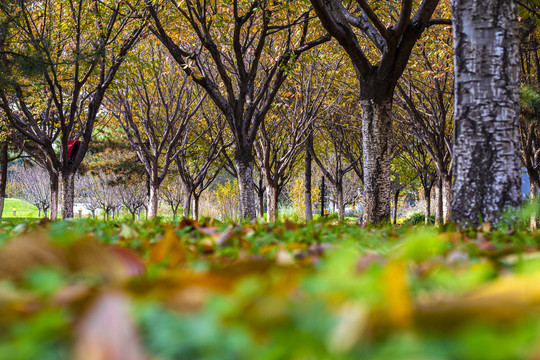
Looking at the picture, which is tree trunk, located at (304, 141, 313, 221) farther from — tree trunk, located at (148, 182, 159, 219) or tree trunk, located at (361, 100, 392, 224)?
tree trunk, located at (361, 100, 392, 224)

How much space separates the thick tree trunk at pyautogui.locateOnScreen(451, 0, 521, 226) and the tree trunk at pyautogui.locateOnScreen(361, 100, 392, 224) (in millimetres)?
2716

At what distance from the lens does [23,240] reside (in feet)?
3.54

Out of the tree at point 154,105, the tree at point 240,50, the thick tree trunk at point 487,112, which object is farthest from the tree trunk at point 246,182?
the thick tree trunk at point 487,112

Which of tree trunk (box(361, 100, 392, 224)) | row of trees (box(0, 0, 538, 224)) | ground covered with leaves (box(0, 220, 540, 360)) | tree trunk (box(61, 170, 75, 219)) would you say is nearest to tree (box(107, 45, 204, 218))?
row of trees (box(0, 0, 538, 224))

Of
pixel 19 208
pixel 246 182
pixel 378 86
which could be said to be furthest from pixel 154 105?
pixel 19 208

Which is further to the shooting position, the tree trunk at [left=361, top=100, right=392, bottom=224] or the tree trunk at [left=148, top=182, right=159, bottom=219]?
the tree trunk at [left=148, top=182, right=159, bottom=219]

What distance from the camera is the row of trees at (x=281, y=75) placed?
387 cm

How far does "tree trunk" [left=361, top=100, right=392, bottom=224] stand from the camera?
6.69 m

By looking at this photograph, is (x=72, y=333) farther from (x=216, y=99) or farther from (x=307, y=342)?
(x=216, y=99)

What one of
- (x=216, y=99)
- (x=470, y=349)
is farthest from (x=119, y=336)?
(x=216, y=99)

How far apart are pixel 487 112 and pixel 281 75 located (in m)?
8.38

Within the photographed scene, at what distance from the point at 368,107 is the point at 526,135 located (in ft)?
41.8

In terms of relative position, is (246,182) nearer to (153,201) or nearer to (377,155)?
(377,155)

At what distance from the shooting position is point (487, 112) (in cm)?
385
